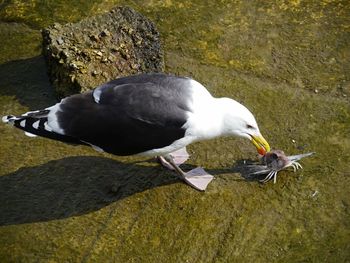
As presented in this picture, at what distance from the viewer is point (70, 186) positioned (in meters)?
3.76

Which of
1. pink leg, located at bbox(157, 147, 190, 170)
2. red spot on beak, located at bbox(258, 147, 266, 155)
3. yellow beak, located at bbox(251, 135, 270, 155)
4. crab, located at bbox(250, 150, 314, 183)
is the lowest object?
pink leg, located at bbox(157, 147, 190, 170)

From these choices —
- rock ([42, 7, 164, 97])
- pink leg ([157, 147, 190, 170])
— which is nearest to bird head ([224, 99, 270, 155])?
pink leg ([157, 147, 190, 170])

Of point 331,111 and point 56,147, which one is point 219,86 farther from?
point 56,147

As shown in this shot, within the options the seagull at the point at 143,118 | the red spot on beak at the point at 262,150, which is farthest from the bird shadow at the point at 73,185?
the seagull at the point at 143,118

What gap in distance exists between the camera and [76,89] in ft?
13.6

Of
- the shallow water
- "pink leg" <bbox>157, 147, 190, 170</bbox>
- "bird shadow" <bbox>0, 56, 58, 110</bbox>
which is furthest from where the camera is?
"bird shadow" <bbox>0, 56, 58, 110</bbox>

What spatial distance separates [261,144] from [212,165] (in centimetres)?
41

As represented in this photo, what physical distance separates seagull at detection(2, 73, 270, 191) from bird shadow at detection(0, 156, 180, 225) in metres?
0.35

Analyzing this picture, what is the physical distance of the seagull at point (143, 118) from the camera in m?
3.39

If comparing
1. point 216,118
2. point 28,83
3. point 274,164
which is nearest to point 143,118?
point 216,118

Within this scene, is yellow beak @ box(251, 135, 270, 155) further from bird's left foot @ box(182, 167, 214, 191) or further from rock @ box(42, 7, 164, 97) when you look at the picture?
rock @ box(42, 7, 164, 97)

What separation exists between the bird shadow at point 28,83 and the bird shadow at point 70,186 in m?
0.66

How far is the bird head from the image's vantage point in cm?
353

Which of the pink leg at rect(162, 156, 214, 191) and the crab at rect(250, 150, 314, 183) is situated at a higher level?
the crab at rect(250, 150, 314, 183)
